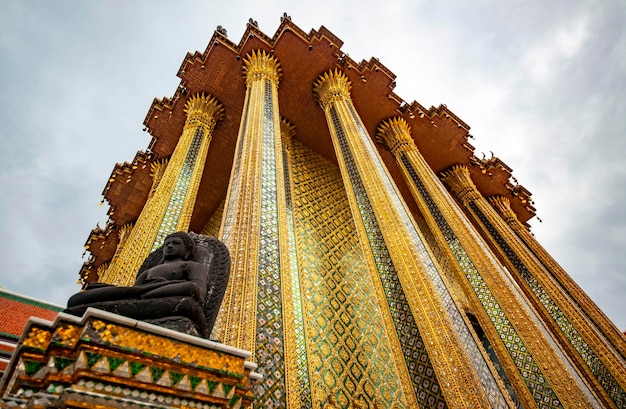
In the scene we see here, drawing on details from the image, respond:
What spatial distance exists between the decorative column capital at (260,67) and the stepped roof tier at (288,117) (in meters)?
0.12

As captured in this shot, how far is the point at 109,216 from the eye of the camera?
10.2 metres

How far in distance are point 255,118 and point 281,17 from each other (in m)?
3.12

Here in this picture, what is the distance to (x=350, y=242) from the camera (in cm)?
684

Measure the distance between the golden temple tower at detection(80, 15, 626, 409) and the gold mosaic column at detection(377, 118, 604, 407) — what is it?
0.02 meters

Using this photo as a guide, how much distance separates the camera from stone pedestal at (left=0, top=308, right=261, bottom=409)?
1.15m

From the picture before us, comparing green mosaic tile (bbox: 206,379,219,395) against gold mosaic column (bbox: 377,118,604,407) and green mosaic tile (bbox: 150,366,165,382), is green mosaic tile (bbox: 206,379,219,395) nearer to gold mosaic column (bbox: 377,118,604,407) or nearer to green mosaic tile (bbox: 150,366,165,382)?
green mosaic tile (bbox: 150,366,165,382)

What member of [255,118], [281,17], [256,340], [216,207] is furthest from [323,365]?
[281,17]

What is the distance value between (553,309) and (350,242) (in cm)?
382

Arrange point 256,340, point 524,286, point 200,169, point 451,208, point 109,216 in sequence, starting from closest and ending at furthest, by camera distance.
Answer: point 256,340, point 200,169, point 451,208, point 524,286, point 109,216

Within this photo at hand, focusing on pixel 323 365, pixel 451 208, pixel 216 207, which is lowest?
Result: pixel 323 365

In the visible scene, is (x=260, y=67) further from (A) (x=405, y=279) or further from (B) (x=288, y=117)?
(A) (x=405, y=279)

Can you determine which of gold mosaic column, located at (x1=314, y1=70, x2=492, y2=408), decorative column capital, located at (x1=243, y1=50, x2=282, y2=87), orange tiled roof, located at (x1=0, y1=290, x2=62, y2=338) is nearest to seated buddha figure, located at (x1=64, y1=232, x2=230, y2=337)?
orange tiled roof, located at (x1=0, y1=290, x2=62, y2=338)

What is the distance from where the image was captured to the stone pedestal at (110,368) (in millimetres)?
1152

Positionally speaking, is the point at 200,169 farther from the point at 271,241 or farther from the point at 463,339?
the point at 463,339
